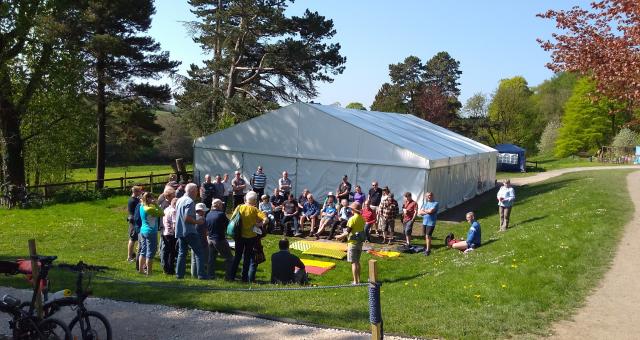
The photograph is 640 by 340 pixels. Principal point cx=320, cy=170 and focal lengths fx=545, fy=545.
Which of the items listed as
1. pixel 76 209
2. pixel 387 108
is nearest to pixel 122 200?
pixel 76 209

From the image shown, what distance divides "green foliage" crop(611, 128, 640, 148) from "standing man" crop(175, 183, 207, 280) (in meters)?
53.1

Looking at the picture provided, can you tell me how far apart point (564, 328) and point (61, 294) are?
18.6 feet

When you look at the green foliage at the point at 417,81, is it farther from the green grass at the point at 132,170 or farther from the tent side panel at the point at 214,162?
the tent side panel at the point at 214,162

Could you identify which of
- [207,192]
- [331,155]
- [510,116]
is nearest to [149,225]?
[207,192]

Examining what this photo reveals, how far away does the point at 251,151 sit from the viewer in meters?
21.7

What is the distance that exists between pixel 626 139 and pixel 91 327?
57.7 meters

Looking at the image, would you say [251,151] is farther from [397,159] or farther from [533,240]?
[533,240]

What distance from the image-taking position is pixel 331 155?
65.5 feet

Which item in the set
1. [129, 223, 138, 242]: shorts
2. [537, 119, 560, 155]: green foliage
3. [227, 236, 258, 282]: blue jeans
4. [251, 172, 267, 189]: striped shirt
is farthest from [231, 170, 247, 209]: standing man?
[537, 119, 560, 155]: green foliage

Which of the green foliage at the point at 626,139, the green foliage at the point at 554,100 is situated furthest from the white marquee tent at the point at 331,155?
the green foliage at the point at 554,100

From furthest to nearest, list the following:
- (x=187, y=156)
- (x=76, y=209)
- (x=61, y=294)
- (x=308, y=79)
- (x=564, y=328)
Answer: (x=187, y=156) < (x=308, y=79) < (x=76, y=209) < (x=564, y=328) < (x=61, y=294)

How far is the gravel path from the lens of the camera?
19.9 feet

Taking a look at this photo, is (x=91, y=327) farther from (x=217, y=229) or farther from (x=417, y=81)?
(x=417, y=81)

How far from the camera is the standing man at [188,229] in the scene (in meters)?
8.96
